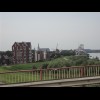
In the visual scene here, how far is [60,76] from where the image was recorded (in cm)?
464

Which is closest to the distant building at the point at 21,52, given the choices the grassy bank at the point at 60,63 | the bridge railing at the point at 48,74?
the grassy bank at the point at 60,63

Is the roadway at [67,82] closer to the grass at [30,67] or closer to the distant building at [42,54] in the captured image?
the grass at [30,67]

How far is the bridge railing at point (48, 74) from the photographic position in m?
4.28

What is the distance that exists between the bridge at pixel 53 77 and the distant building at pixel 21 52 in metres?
0.20

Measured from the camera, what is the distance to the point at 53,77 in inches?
181

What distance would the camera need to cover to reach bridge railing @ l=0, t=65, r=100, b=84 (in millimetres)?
4281

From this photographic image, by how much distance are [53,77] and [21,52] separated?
0.77m

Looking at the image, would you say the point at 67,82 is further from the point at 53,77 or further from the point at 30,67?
the point at 30,67

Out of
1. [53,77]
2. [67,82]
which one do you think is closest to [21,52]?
[53,77]
